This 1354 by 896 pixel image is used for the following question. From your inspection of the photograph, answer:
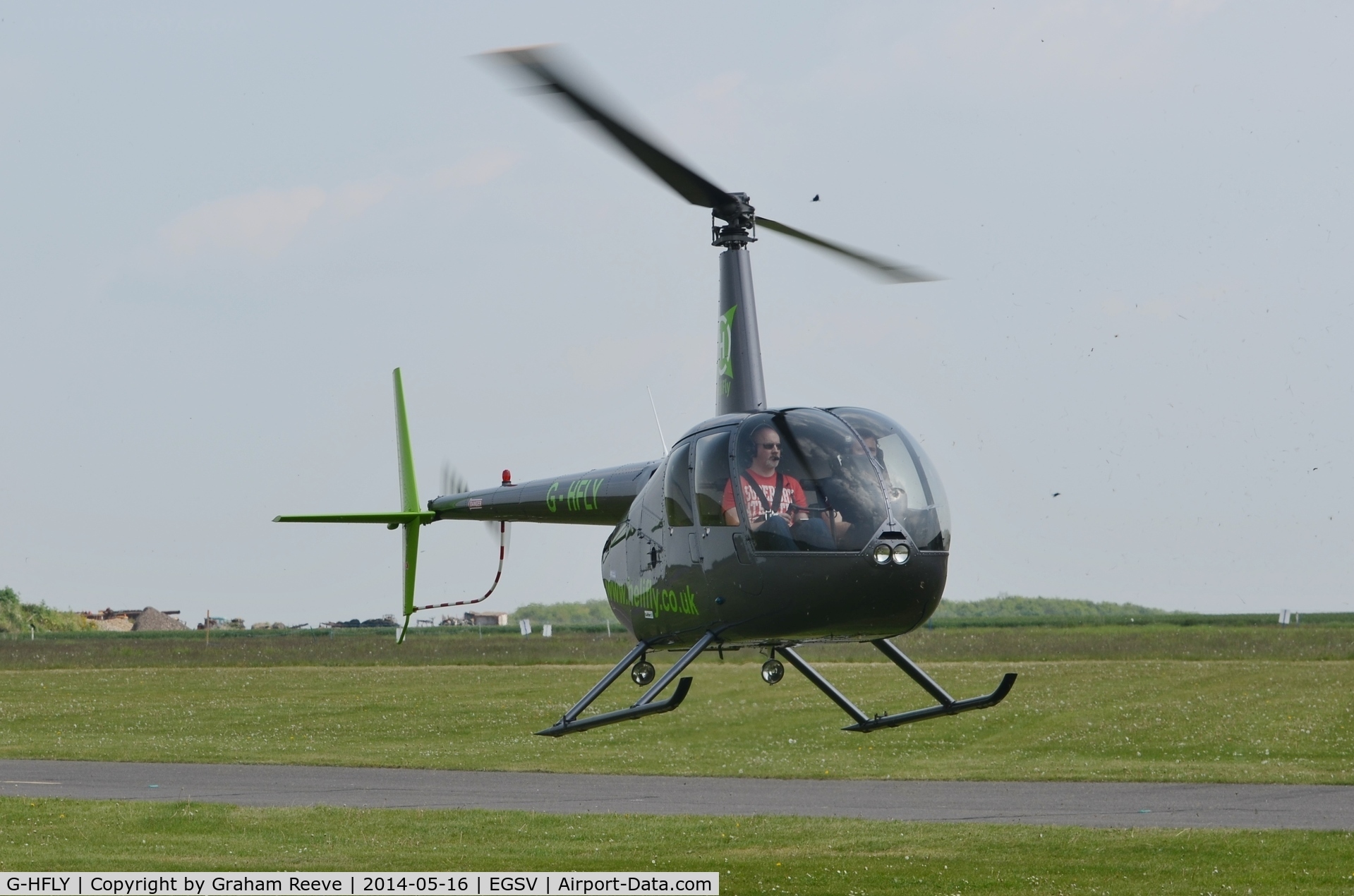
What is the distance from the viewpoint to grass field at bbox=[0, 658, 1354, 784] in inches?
1539

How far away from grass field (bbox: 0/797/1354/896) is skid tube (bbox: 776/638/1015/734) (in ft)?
21.4

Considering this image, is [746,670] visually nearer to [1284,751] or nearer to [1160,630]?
[1284,751]

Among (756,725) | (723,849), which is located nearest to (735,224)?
(723,849)

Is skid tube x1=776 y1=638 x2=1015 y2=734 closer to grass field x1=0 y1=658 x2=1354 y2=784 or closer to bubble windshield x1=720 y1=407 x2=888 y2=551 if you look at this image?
bubble windshield x1=720 y1=407 x2=888 y2=551

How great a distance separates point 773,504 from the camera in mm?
12672

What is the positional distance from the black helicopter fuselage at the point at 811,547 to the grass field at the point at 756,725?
24458 millimetres

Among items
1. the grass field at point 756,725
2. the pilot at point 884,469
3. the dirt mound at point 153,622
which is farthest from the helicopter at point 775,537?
the dirt mound at point 153,622

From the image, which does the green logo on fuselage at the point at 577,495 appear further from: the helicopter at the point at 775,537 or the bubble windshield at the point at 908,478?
the bubble windshield at the point at 908,478

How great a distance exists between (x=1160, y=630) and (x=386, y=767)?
51624 millimetres

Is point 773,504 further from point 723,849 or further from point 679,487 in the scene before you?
point 723,849

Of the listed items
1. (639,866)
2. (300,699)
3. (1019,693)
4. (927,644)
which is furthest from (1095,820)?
(927,644)

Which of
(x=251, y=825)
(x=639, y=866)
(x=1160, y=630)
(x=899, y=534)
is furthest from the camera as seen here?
(x=1160, y=630)

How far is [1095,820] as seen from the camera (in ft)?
93.8

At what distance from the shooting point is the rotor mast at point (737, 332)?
15.9m
